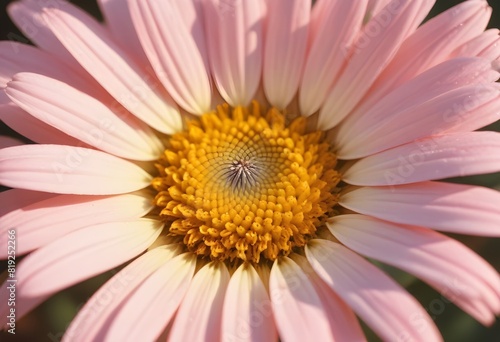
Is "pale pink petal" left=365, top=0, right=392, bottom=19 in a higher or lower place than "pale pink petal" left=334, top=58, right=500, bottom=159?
higher

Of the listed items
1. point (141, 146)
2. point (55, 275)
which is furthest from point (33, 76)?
point (55, 275)

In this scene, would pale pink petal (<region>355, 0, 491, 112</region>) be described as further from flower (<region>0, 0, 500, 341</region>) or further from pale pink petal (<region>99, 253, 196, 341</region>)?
pale pink petal (<region>99, 253, 196, 341</region>)

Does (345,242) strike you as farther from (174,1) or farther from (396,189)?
(174,1)

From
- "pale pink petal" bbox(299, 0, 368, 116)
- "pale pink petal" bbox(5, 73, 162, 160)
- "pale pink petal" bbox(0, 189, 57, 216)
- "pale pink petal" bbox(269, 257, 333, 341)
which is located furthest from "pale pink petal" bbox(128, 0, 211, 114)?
"pale pink petal" bbox(269, 257, 333, 341)

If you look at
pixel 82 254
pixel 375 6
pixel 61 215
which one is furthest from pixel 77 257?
pixel 375 6

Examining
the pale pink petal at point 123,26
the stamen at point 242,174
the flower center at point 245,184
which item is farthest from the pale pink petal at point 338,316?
the pale pink petal at point 123,26

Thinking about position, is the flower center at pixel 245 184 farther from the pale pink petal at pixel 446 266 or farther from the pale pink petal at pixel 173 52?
the pale pink petal at pixel 446 266

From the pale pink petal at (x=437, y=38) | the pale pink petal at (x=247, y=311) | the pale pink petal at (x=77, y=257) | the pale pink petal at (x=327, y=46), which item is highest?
the pale pink petal at (x=327, y=46)

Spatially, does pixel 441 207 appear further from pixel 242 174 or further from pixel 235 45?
pixel 235 45
